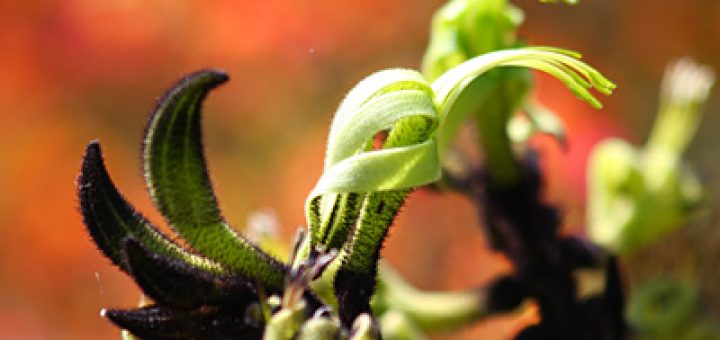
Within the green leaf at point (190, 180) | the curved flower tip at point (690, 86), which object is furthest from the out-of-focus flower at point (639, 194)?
the green leaf at point (190, 180)

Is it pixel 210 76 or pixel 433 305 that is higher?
pixel 210 76

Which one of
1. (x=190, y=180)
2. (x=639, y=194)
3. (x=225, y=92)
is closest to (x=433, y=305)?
(x=639, y=194)

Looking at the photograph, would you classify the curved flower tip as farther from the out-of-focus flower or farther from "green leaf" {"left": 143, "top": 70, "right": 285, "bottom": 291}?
"green leaf" {"left": 143, "top": 70, "right": 285, "bottom": 291}

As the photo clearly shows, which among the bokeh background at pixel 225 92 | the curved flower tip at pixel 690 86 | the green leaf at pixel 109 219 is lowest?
the green leaf at pixel 109 219

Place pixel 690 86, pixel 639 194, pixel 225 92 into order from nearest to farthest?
pixel 639 194
pixel 690 86
pixel 225 92

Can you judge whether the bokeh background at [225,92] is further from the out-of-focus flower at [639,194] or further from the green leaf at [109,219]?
the green leaf at [109,219]

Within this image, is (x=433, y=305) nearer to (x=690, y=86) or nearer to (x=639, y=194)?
(x=639, y=194)
